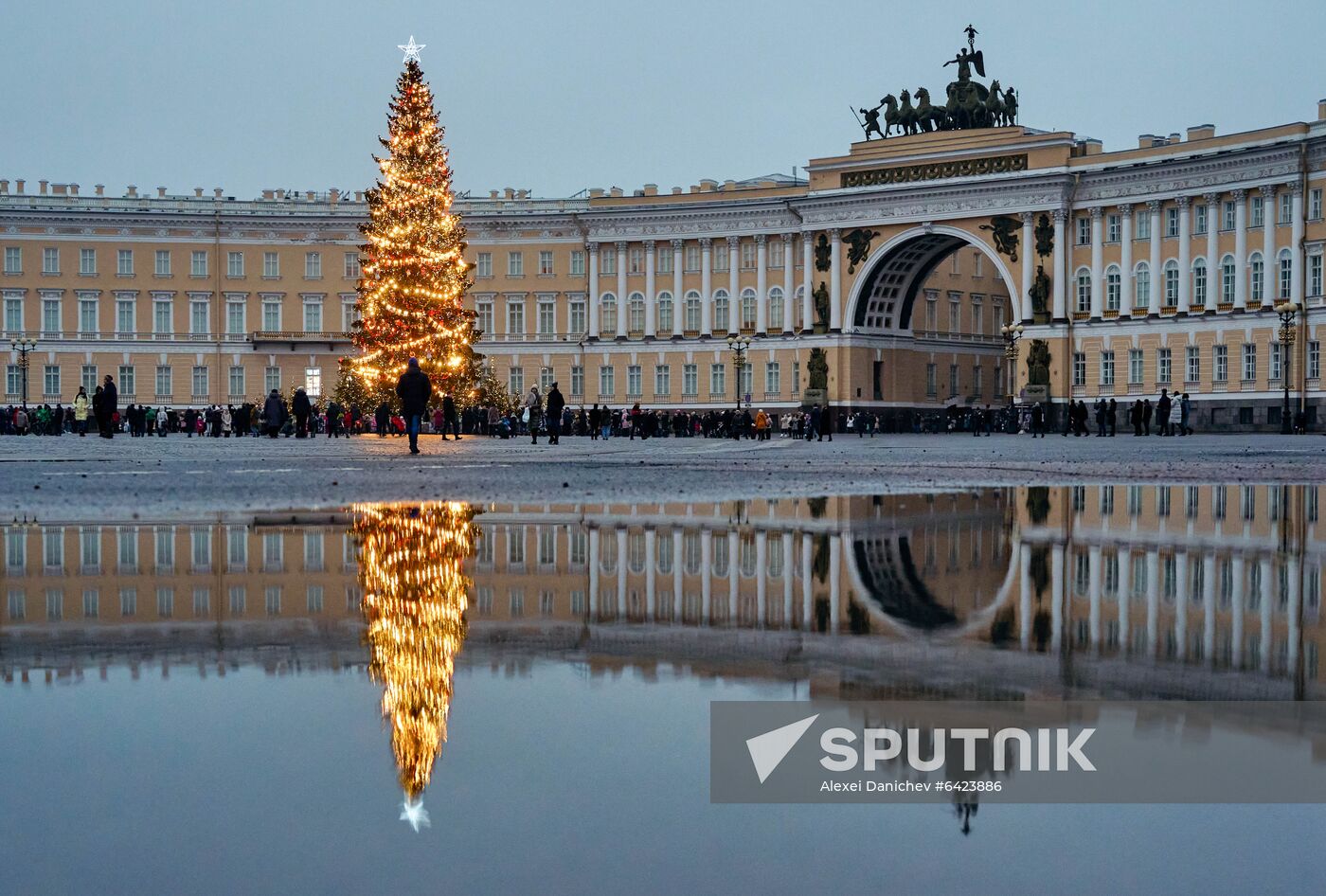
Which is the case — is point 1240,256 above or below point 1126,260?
below

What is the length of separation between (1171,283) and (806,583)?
6641 cm

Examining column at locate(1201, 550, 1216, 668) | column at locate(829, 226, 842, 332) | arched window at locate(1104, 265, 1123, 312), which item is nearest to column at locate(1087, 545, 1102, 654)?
column at locate(1201, 550, 1216, 668)

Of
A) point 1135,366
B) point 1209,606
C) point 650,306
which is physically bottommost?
point 1209,606

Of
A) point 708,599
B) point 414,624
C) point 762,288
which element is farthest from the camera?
point 762,288

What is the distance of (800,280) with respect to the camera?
8106 centimetres

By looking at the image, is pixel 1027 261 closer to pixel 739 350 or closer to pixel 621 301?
pixel 739 350

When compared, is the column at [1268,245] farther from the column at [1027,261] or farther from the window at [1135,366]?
the column at [1027,261]

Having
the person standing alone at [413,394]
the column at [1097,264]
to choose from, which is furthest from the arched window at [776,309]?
the person standing alone at [413,394]

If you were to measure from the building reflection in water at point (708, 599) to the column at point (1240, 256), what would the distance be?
59245mm

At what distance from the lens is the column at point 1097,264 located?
237 ft

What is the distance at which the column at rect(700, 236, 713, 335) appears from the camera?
A: 8325 cm

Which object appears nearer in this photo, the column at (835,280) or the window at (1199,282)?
the window at (1199,282)

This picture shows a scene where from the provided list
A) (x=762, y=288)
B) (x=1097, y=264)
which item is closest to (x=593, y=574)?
(x=1097, y=264)

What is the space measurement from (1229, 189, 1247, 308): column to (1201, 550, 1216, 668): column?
6209 cm
